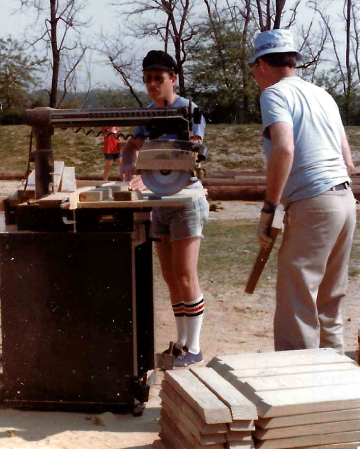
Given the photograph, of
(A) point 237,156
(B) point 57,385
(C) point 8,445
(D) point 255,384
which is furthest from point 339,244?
(A) point 237,156

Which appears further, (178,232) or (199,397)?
(178,232)

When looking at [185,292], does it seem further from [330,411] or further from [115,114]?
[330,411]

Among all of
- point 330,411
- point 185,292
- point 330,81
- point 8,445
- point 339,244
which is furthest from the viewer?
point 330,81

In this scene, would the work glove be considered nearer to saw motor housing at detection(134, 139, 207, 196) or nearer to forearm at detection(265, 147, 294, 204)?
forearm at detection(265, 147, 294, 204)

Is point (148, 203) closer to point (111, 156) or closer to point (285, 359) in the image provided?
point (285, 359)

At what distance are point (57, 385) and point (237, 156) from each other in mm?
17699

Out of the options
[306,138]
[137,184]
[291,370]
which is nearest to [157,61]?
[137,184]

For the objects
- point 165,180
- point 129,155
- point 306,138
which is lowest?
point 165,180

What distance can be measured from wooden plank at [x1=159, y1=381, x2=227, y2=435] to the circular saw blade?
1075mm

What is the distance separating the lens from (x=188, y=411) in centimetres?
317

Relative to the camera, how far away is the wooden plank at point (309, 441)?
3.07 m

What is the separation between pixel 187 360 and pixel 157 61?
1.90 metres

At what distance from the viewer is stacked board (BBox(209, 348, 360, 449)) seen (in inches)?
120

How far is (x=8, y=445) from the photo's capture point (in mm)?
3676
